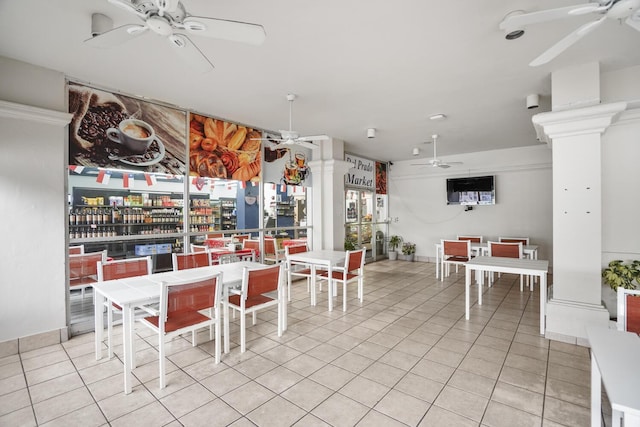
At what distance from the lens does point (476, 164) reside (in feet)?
24.7

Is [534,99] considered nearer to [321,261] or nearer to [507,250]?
[507,250]

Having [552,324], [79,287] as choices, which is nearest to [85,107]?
[79,287]

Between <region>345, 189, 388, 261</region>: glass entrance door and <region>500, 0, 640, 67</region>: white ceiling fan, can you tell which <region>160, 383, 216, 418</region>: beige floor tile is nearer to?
<region>500, 0, 640, 67</region>: white ceiling fan

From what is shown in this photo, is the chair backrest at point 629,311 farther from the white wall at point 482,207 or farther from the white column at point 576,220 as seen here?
the white wall at point 482,207

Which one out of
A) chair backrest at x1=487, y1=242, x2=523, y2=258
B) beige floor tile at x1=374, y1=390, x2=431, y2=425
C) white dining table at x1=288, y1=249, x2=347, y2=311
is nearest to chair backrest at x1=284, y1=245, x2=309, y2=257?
white dining table at x1=288, y1=249, x2=347, y2=311

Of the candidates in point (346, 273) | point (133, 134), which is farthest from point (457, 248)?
point (133, 134)

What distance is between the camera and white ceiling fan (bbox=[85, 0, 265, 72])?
1.65 metres

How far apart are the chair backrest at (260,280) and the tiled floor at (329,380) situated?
0.58m

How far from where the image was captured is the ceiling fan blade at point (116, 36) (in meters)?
1.87

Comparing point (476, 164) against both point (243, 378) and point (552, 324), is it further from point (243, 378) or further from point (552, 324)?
point (243, 378)

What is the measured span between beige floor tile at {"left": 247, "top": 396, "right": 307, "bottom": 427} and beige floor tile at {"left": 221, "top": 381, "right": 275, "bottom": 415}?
5 centimetres

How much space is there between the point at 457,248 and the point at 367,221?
2.92 meters

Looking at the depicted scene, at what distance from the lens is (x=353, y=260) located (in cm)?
430

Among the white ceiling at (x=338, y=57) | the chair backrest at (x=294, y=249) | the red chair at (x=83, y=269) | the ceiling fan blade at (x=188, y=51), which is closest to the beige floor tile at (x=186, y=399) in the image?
the red chair at (x=83, y=269)
